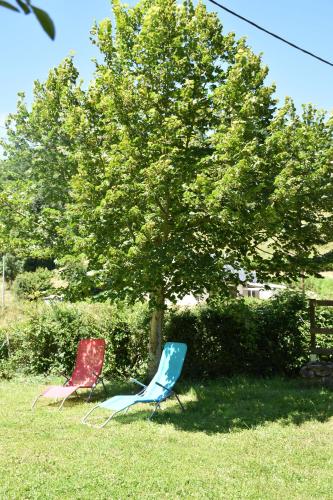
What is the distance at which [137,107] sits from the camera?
8969 millimetres

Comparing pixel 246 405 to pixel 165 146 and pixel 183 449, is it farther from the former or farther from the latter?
pixel 165 146

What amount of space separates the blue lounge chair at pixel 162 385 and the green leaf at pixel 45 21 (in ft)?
22.3

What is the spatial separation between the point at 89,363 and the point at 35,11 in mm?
9246

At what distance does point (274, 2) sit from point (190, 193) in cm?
302

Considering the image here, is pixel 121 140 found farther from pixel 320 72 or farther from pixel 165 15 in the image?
pixel 320 72

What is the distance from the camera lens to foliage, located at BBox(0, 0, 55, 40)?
2.83 ft

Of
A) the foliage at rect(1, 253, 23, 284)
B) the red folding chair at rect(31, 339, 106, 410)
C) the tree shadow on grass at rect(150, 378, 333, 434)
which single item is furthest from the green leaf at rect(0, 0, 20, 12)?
the foliage at rect(1, 253, 23, 284)

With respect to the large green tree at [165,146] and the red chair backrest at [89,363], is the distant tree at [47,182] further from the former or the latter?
the red chair backrest at [89,363]

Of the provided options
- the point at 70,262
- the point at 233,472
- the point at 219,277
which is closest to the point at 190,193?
the point at 219,277

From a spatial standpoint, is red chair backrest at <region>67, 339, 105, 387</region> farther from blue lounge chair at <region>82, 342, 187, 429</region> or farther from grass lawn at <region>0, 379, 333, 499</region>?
blue lounge chair at <region>82, 342, 187, 429</region>

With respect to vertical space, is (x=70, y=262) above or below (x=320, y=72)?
below

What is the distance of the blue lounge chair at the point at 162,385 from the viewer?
24.3 ft

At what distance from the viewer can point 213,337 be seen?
11039 millimetres

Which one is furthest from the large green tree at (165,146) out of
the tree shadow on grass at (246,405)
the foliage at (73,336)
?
the foliage at (73,336)
